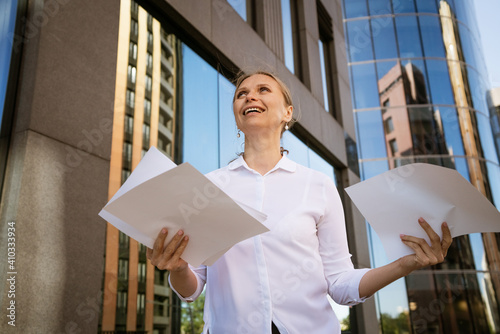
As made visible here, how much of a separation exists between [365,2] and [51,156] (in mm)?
17351

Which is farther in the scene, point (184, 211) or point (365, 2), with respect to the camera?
point (365, 2)

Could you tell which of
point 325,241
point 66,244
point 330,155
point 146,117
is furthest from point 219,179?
point 330,155

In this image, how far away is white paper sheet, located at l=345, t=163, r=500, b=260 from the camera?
1484 mm

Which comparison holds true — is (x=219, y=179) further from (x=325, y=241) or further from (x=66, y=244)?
(x=66, y=244)

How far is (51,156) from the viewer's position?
3047mm

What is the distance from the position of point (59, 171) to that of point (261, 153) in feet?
5.56

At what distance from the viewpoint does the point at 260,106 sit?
85.1 inches

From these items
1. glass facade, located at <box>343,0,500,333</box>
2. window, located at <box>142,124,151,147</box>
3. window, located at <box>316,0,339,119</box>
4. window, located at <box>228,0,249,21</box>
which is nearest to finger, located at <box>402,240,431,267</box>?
window, located at <box>142,124,151,147</box>

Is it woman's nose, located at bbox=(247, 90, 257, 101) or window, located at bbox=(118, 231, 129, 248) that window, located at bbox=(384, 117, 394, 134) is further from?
woman's nose, located at bbox=(247, 90, 257, 101)

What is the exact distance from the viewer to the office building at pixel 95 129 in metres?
2.88

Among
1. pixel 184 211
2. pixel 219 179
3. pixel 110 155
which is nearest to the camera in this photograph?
pixel 184 211

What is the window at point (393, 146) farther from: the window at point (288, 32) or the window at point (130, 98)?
the window at point (130, 98)

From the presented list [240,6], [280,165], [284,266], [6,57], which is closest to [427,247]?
[284,266]

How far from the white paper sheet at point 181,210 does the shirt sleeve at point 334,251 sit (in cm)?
52
